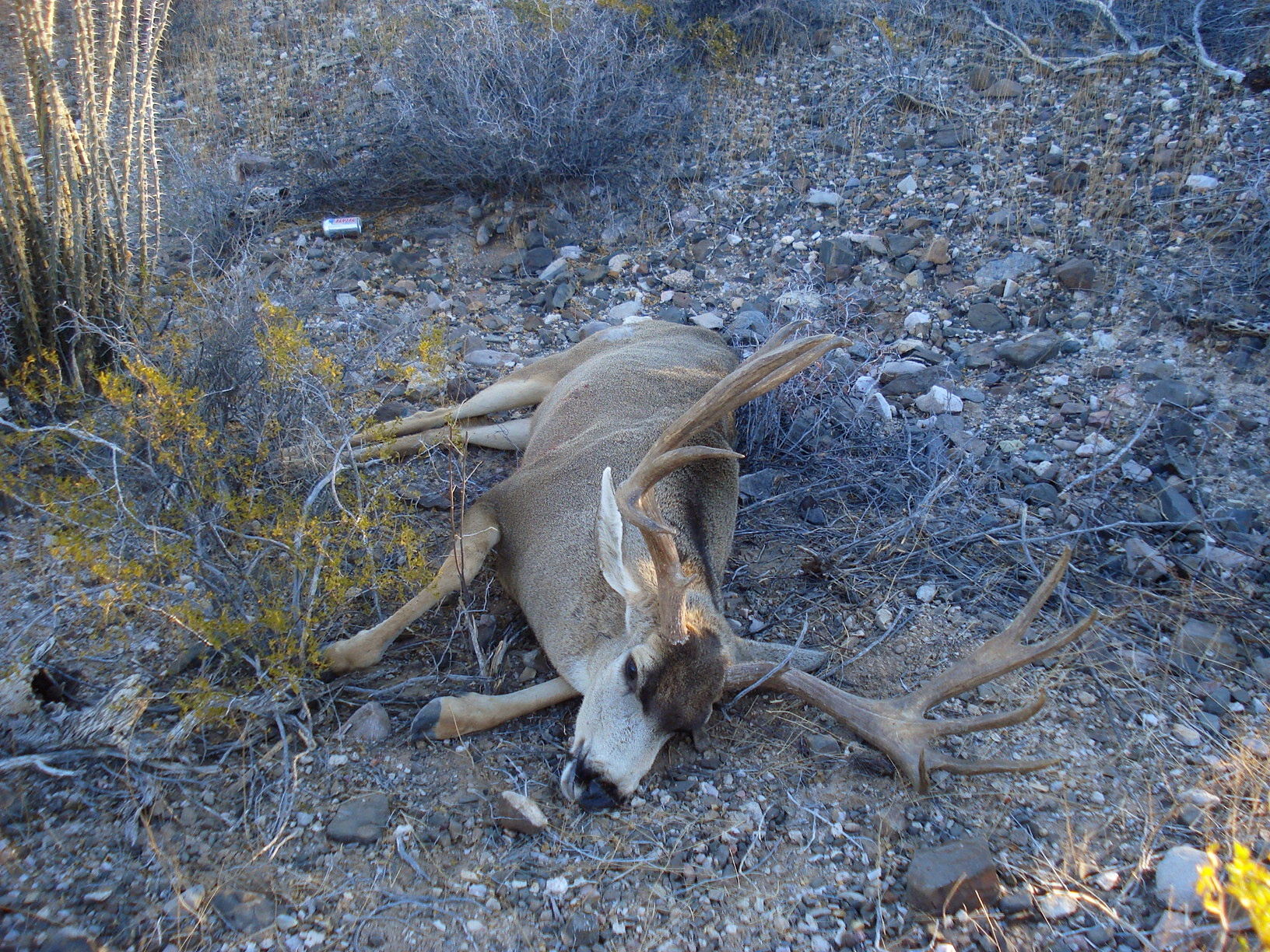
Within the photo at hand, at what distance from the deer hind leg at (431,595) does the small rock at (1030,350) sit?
11.1ft

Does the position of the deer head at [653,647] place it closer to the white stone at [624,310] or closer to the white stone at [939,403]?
the white stone at [939,403]

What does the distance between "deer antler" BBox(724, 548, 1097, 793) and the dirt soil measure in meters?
0.20

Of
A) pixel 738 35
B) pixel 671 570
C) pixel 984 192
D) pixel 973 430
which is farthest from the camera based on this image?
pixel 738 35

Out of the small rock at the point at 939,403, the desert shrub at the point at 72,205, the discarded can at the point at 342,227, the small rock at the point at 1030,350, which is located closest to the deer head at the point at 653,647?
the small rock at the point at 939,403

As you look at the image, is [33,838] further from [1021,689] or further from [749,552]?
[1021,689]

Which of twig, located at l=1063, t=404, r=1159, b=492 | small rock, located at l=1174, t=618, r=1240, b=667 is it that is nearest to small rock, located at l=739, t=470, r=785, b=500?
twig, located at l=1063, t=404, r=1159, b=492

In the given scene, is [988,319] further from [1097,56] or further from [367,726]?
[367,726]

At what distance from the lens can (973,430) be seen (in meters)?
5.45

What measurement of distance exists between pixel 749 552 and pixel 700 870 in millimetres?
1838

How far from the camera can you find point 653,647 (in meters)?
3.41

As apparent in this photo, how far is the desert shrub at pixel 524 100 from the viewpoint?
273 inches

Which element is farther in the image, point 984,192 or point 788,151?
point 788,151

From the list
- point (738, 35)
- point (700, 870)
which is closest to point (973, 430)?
point (700, 870)

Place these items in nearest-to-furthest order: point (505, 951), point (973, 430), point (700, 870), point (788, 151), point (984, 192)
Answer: point (505, 951)
point (700, 870)
point (973, 430)
point (984, 192)
point (788, 151)
